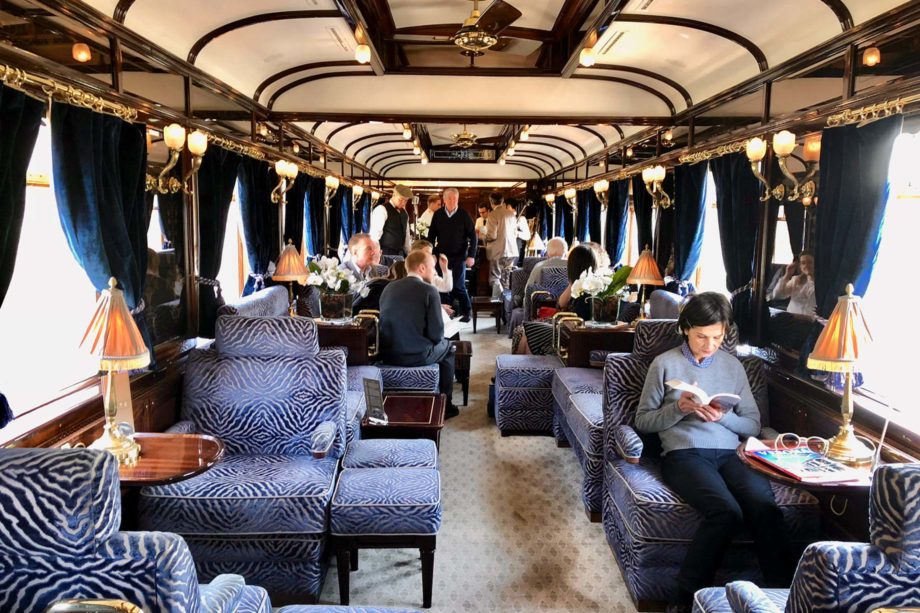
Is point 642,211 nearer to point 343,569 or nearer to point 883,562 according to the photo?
point 343,569

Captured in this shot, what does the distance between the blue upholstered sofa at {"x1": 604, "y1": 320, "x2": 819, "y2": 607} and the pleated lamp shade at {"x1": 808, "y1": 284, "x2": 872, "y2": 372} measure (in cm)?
72

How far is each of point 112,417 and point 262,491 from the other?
670 millimetres

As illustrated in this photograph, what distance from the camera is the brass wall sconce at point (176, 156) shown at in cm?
397

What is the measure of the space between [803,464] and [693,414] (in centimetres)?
55

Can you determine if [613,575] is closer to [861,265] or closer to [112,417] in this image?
[861,265]

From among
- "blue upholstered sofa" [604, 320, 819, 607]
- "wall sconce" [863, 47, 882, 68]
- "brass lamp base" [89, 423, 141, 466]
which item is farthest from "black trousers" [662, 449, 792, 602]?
"brass lamp base" [89, 423, 141, 466]

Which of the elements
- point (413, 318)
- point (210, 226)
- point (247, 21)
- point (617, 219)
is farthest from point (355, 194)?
point (247, 21)

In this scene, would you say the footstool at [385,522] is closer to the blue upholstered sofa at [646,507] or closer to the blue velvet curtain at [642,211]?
the blue upholstered sofa at [646,507]

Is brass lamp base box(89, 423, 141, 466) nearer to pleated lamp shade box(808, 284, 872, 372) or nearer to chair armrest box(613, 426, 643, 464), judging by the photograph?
chair armrest box(613, 426, 643, 464)

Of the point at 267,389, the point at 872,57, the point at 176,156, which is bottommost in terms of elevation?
the point at 267,389

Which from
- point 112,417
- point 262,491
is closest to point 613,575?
point 262,491

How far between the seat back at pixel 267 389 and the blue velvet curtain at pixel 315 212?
5622mm

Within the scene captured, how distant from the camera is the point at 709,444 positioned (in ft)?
9.95

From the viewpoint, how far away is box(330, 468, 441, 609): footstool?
2.77 m
